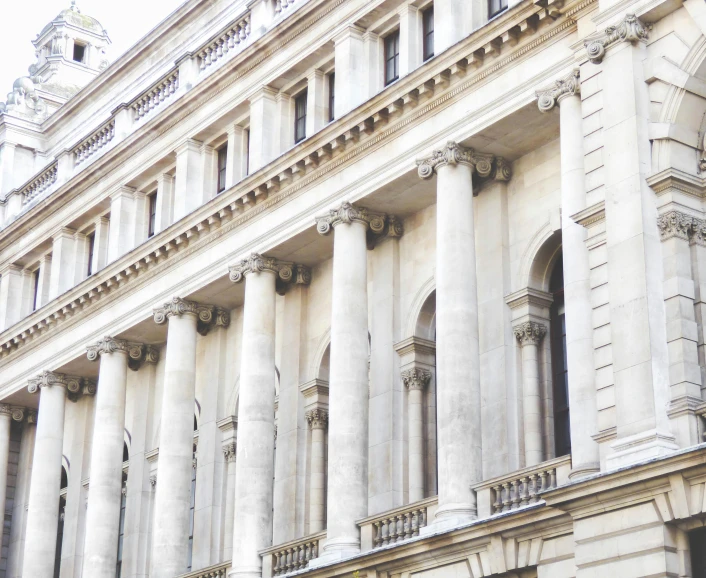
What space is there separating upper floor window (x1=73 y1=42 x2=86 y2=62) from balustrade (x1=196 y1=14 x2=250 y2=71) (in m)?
19.8

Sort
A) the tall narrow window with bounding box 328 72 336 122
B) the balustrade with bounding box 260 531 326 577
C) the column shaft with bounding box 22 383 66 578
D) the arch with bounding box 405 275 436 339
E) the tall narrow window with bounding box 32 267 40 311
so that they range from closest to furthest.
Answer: the balustrade with bounding box 260 531 326 577, the arch with bounding box 405 275 436 339, the tall narrow window with bounding box 328 72 336 122, the column shaft with bounding box 22 383 66 578, the tall narrow window with bounding box 32 267 40 311

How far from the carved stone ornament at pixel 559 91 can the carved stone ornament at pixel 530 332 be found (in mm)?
4850

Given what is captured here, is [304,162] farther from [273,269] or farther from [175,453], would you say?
[175,453]

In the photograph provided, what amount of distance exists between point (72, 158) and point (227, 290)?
1132 centimetres

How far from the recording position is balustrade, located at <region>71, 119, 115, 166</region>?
48381mm

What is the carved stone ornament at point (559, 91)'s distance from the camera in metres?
31.4

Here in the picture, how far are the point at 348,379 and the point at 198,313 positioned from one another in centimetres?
872

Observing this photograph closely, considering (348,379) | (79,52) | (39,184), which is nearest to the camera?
(348,379)

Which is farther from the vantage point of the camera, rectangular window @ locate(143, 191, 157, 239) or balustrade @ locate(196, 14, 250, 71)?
rectangular window @ locate(143, 191, 157, 239)

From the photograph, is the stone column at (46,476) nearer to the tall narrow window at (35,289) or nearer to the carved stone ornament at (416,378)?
Answer: the tall narrow window at (35,289)

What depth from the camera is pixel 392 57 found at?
126 feet

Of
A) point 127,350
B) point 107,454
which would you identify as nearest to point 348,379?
point 107,454

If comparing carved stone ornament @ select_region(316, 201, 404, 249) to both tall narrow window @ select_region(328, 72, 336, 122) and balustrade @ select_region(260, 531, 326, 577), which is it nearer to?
tall narrow window @ select_region(328, 72, 336, 122)

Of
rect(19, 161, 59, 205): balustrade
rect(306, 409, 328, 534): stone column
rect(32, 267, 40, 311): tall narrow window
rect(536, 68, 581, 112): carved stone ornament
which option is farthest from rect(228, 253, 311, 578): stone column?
rect(19, 161, 59, 205): balustrade
